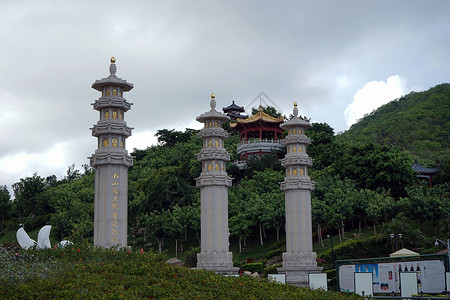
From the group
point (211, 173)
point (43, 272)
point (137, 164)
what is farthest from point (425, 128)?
point (43, 272)

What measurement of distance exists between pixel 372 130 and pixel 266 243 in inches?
1413

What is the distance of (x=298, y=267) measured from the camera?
90.1ft

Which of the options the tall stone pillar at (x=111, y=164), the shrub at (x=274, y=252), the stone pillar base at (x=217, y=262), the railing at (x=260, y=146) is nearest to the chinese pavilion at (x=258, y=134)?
the railing at (x=260, y=146)

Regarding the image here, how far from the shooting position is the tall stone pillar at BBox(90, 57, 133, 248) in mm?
22005

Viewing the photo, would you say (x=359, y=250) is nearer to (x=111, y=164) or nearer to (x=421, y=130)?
(x=111, y=164)

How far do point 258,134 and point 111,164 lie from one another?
30.1m

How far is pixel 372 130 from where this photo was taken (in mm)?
70375

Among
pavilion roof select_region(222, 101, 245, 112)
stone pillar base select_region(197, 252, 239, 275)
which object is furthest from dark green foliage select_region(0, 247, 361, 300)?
pavilion roof select_region(222, 101, 245, 112)

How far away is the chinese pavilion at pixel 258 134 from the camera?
48.7 m

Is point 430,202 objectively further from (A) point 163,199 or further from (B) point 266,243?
(A) point 163,199

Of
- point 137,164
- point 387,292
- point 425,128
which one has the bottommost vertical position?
point 387,292

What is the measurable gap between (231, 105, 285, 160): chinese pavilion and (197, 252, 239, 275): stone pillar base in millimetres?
22787

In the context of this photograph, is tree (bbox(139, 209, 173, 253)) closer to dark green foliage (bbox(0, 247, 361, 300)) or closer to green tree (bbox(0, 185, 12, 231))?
green tree (bbox(0, 185, 12, 231))

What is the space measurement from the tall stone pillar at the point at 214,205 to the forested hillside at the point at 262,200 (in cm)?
1068
